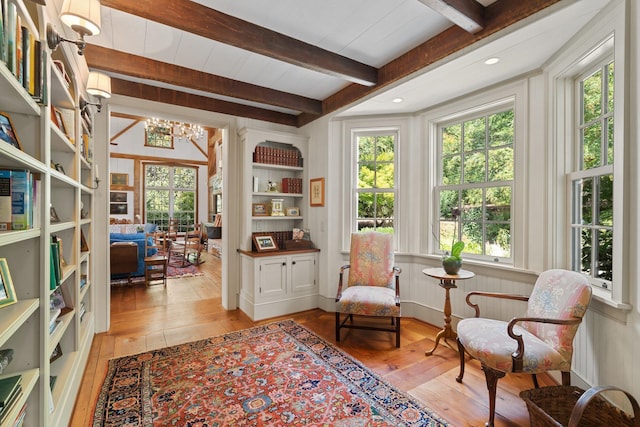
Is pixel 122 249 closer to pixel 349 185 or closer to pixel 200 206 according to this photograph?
pixel 349 185

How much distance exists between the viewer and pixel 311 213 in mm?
4023

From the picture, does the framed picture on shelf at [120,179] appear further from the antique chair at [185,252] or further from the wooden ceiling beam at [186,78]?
the wooden ceiling beam at [186,78]

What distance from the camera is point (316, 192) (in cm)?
390

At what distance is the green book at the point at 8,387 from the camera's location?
104 cm

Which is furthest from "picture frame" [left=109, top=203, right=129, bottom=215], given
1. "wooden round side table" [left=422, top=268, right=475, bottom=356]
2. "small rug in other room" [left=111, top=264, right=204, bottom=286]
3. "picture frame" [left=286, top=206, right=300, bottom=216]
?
"wooden round side table" [left=422, top=268, right=475, bottom=356]

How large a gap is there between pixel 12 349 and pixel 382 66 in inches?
128

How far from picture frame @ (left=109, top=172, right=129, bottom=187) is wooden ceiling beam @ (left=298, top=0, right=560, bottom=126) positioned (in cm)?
907

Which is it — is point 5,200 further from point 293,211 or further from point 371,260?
Result: point 293,211

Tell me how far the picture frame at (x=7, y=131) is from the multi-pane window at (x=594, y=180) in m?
3.24

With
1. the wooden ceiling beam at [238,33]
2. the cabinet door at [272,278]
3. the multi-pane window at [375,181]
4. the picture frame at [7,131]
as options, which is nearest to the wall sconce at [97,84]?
the wooden ceiling beam at [238,33]

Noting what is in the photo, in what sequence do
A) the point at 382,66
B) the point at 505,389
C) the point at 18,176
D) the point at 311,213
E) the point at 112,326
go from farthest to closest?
the point at 311,213, the point at 112,326, the point at 382,66, the point at 505,389, the point at 18,176

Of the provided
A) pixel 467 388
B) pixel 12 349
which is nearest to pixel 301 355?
pixel 467 388

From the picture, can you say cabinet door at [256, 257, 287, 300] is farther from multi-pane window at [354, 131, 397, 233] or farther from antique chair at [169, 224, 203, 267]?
antique chair at [169, 224, 203, 267]

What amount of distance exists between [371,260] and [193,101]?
2833mm
